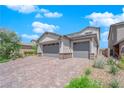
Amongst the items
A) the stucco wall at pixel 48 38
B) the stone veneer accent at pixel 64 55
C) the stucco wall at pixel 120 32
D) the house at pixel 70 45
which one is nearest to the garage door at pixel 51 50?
the house at pixel 70 45

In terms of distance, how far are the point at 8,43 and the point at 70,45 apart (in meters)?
9.29

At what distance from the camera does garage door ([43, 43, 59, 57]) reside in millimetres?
18614

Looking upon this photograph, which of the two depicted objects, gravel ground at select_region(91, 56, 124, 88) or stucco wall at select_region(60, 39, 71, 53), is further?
stucco wall at select_region(60, 39, 71, 53)

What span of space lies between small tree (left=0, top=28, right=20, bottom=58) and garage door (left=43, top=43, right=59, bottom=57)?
4.70 meters

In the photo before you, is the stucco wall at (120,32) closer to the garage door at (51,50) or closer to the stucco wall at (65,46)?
the stucco wall at (65,46)

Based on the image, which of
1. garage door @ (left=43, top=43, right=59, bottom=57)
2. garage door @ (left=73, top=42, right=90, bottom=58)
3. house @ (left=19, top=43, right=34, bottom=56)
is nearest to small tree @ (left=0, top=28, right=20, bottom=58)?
house @ (left=19, top=43, right=34, bottom=56)

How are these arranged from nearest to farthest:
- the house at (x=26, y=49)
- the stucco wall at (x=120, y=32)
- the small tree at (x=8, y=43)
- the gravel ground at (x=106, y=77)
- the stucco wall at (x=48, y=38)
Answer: the gravel ground at (x=106, y=77)
the stucco wall at (x=120, y=32)
the stucco wall at (x=48, y=38)
the small tree at (x=8, y=43)
the house at (x=26, y=49)

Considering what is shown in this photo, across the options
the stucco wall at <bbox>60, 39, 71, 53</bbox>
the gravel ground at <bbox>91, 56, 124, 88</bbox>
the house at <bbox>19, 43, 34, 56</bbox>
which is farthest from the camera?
the house at <bbox>19, 43, 34, 56</bbox>

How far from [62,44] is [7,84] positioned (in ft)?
35.0

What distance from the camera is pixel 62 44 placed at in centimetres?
1728

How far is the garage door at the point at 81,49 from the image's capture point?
53.0 feet

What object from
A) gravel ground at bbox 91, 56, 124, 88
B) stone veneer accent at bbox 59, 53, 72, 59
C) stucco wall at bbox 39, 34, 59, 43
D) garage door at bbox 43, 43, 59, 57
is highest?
stucco wall at bbox 39, 34, 59, 43

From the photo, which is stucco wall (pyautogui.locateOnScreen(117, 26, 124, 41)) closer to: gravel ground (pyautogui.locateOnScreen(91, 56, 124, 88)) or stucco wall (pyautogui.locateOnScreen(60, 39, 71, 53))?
stucco wall (pyautogui.locateOnScreen(60, 39, 71, 53))

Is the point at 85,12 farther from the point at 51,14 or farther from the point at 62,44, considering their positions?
the point at 62,44
